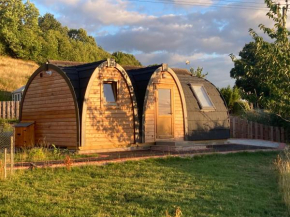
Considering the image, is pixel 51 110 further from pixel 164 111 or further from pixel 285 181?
pixel 285 181

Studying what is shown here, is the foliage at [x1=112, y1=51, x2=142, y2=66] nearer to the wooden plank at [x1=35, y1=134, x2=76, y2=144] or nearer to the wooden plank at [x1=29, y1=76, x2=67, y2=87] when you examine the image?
the wooden plank at [x1=29, y1=76, x2=67, y2=87]

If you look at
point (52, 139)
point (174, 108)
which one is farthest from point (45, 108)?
point (174, 108)

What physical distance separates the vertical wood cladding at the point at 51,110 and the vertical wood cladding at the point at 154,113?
3.39 meters

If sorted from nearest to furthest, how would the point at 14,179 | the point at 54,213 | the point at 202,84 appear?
the point at 54,213
the point at 14,179
the point at 202,84

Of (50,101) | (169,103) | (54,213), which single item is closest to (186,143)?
(169,103)

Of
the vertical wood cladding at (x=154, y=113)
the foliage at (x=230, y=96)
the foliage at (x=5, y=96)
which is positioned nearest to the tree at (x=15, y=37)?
the foliage at (x=5, y=96)

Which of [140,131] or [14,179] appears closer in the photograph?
→ [14,179]

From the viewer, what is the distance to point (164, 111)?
57.3ft

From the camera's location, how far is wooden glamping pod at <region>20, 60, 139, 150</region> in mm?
14930

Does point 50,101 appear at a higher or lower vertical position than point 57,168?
higher

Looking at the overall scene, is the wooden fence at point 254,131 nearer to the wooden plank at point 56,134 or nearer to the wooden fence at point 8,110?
the wooden plank at point 56,134

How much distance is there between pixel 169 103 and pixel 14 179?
976 centimetres

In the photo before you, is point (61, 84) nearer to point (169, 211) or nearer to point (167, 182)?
point (167, 182)

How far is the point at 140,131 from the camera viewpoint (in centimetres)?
1659
